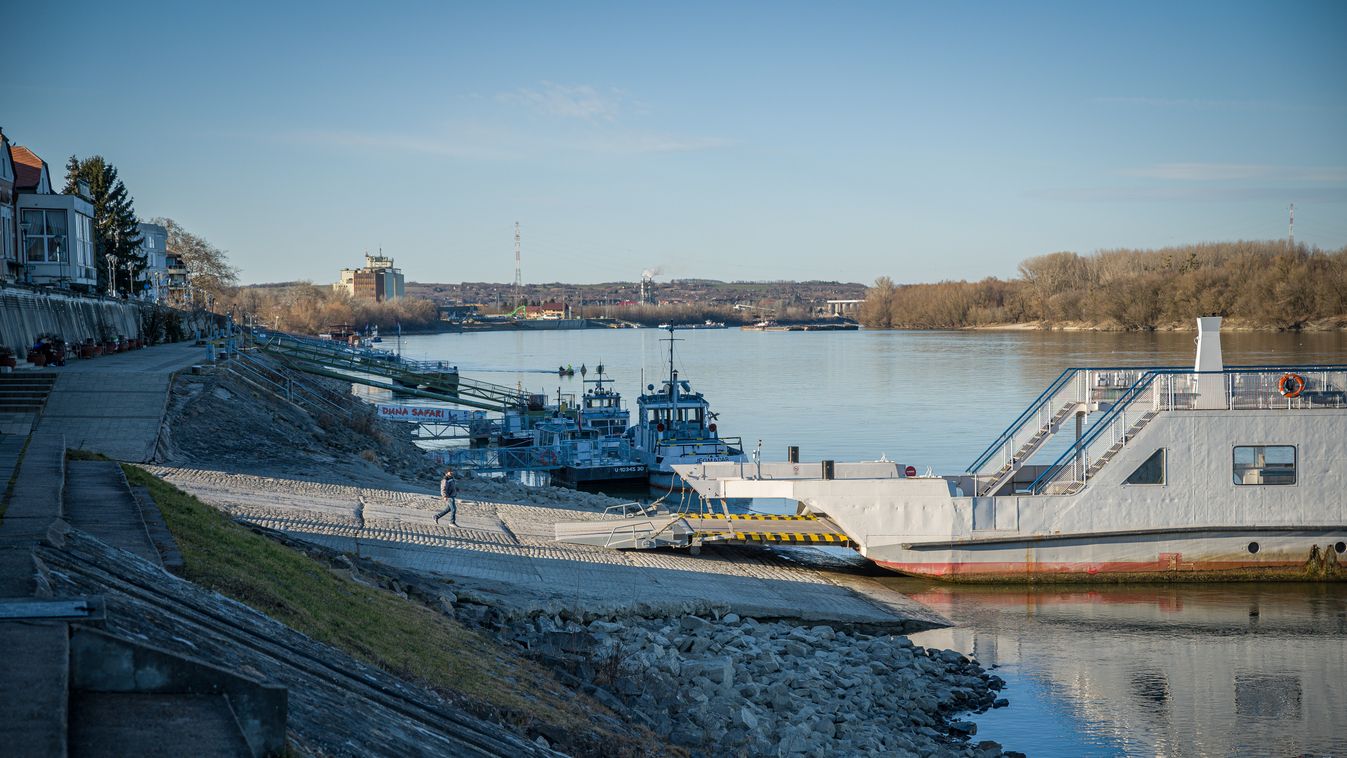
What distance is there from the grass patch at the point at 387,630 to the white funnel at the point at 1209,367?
17.3m

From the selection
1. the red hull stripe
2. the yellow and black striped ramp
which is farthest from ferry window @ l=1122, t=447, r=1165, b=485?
the yellow and black striped ramp

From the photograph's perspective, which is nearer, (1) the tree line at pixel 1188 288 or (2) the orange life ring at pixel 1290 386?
(2) the orange life ring at pixel 1290 386

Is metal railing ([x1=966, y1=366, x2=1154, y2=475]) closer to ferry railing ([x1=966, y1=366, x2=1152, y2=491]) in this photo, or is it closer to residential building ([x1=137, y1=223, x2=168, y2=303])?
ferry railing ([x1=966, y1=366, x2=1152, y2=491])

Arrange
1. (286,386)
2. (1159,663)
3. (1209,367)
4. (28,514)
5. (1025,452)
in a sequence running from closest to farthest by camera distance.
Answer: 1. (28,514)
2. (1159,663)
3. (1209,367)
4. (1025,452)
5. (286,386)

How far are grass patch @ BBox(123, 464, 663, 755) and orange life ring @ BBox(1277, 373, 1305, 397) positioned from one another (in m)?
18.3

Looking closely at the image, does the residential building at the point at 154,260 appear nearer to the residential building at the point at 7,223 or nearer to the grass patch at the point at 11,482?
the residential building at the point at 7,223

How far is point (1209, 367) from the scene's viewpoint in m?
25.2

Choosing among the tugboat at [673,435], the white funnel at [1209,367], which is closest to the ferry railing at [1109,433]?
Result: the white funnel at [1209,367]

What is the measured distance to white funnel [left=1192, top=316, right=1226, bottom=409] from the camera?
80.2ft

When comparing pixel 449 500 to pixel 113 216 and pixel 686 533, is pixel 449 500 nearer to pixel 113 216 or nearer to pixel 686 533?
pixel 686 533

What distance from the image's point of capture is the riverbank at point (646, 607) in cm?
1383

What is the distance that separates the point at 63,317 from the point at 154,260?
172ft

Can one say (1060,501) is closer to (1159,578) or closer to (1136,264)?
(1159,578)

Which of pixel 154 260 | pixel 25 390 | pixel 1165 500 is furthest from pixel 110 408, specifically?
pixel 154 260
